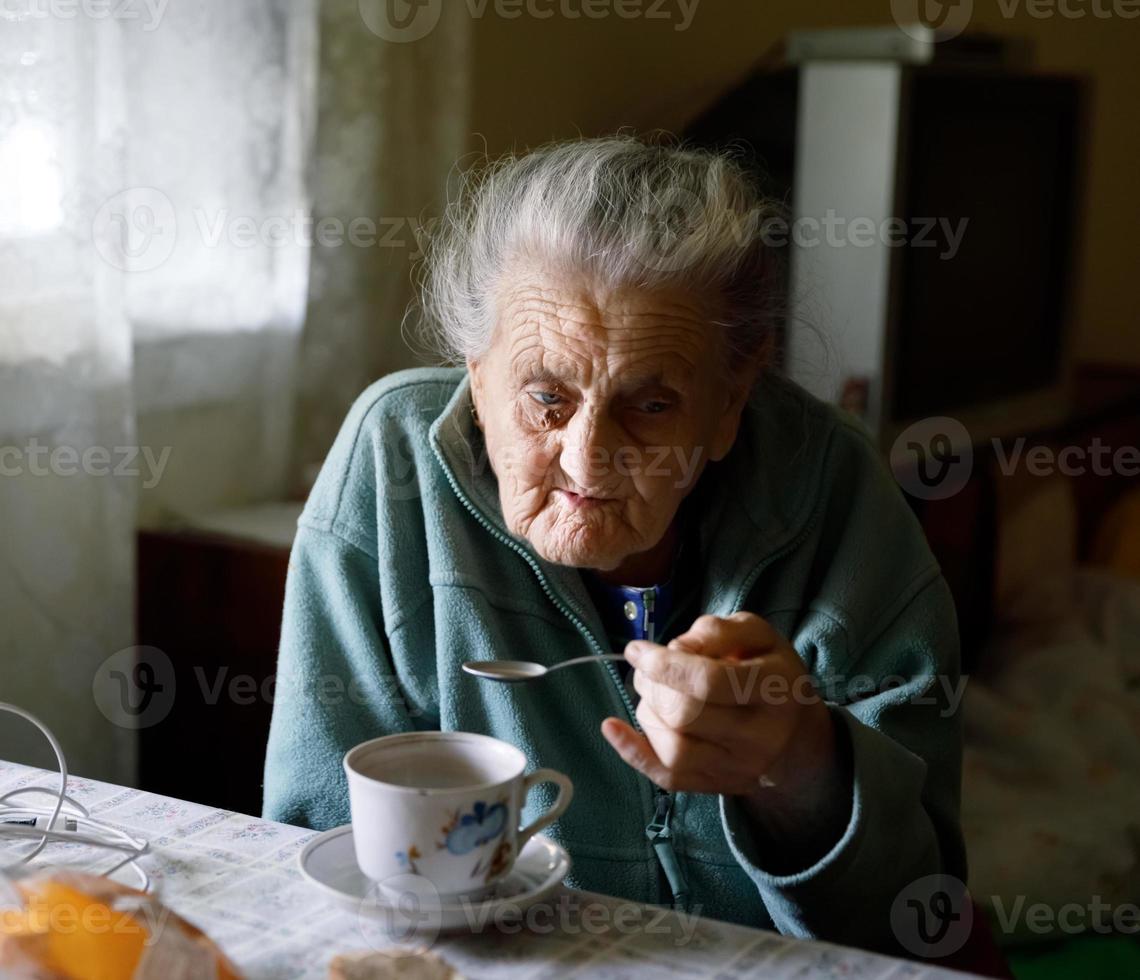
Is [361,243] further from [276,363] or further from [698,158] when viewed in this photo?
[698,158]

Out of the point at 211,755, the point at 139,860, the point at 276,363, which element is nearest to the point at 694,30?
the point at 276,363

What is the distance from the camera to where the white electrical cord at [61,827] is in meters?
0.90

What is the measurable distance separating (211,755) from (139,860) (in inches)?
46.5

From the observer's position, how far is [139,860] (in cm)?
91

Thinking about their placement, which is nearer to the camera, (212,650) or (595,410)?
(595,410)

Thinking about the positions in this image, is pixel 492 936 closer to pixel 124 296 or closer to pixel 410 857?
pixel 410 857

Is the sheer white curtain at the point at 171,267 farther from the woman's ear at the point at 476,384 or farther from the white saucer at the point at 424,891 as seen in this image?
the white saucer at the point at 424,891

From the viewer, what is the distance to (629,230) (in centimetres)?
114

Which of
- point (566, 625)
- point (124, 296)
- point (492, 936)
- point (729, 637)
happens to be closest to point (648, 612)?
point (566, 625)

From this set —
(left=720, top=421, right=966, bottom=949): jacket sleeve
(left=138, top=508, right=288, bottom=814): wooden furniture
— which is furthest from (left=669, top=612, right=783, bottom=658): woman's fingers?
(left=138, top=508, right=288, bottom=814): wooden furniture

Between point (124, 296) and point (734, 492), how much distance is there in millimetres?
985

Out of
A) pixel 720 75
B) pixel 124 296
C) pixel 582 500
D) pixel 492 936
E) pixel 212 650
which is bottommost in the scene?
pixel 212 650

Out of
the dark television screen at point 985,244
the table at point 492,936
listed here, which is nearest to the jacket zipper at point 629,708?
the table at point 492,936

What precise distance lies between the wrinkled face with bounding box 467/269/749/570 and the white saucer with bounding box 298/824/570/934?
0.32 meters
